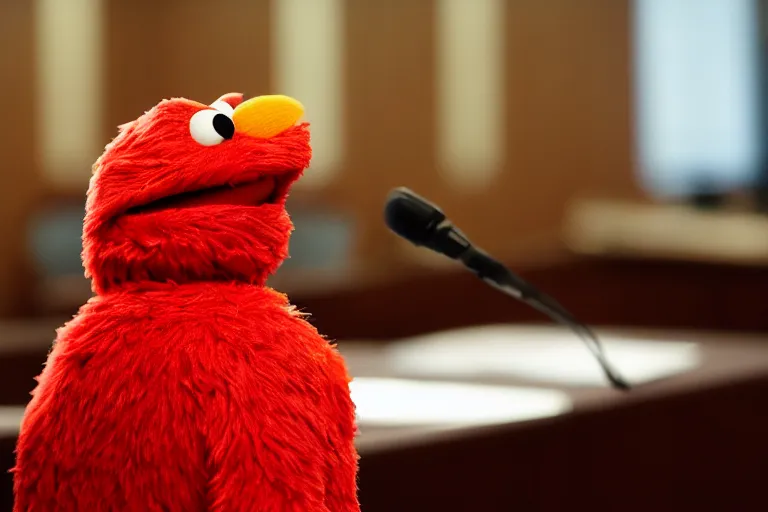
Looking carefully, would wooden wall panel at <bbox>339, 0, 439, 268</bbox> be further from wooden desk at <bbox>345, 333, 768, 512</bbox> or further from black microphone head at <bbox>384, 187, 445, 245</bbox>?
black microphone head at <bbox>384, 187, 445, 245</bbox>

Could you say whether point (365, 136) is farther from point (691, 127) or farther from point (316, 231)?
point (691, 127)

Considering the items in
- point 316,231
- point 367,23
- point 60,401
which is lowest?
point 316,231

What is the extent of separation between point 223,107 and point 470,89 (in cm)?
399

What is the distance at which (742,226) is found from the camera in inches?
97.6

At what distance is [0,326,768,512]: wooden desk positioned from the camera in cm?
71

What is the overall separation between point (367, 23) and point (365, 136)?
1.91 feet

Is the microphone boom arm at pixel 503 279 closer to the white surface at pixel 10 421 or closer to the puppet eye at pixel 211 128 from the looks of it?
the puppet eye at pixel 211 128

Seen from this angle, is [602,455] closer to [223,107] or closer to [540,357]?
[540,357]

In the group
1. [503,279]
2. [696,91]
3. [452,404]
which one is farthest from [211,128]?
[696,91]

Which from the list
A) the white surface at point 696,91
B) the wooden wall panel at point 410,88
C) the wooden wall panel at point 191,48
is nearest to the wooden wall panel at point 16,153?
the wooden wall panel at point 410,88

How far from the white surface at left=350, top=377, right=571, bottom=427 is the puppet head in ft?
0.81

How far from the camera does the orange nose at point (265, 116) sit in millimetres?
520

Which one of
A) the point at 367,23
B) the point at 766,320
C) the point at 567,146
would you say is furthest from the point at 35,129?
the point at 766,320

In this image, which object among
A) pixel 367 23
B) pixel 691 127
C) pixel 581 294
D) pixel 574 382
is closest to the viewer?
pixel 574 382
